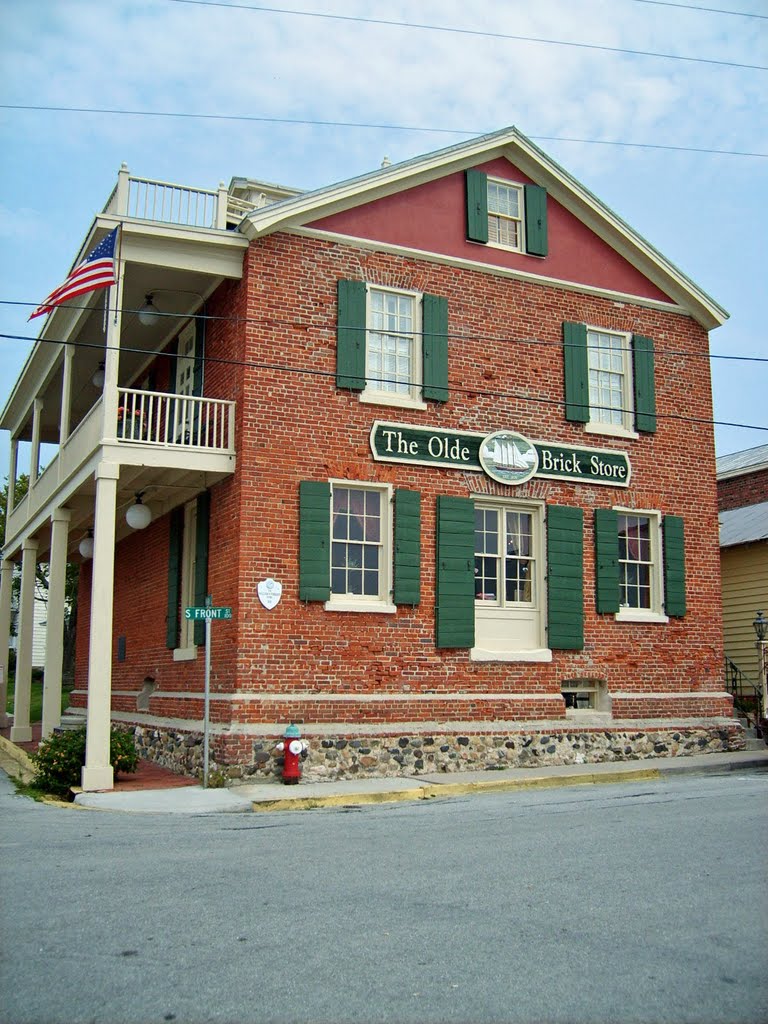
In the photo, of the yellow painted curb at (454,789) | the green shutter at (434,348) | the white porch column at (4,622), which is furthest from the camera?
the white porch column at (4,622)

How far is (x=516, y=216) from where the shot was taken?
17.3m

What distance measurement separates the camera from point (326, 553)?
14.5m

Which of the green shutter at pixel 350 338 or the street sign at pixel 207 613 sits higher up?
the green shutter at pixel 350 338

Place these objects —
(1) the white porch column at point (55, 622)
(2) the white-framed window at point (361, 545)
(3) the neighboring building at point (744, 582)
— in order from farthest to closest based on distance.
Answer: (3) the neighboring building at point (744, 582), (1) the white porch column at point (55, 622), (2) the white-framed window at point (361, 545)

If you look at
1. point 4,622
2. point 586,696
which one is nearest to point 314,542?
point 586,696

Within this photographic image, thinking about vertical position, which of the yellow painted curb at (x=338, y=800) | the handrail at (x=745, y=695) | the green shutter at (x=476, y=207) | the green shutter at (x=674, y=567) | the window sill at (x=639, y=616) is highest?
the green shutter at (x=476, y=207)

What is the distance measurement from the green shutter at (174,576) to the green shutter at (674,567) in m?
7.91

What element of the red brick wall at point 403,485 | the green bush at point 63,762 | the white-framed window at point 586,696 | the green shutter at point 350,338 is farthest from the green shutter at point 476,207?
the green bush at point 63,762

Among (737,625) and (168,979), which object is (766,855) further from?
(737,625)

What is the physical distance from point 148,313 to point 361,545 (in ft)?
15.5

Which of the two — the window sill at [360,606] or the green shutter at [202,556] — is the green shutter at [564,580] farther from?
the green shutter at [202,556]

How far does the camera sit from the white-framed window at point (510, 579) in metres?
15.9

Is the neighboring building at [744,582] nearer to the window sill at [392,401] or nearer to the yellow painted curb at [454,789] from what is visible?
the yellow painted curb at [454,789]

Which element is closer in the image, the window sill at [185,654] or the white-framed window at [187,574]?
the window sill at [185,654]
